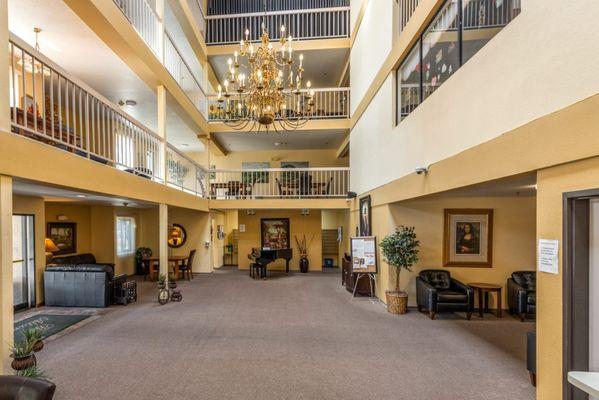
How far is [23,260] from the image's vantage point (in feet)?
21.4

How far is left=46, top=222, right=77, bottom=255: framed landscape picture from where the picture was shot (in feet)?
28.8

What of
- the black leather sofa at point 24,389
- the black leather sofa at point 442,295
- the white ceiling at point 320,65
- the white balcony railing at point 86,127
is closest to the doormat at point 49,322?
the white balcony railing at point 86,127

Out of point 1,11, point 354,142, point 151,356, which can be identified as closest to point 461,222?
point 354,142

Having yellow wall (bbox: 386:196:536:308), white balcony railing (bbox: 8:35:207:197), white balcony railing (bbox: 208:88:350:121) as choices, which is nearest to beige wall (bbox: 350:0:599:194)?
yellow wall (bbox: 386:196:536:308)

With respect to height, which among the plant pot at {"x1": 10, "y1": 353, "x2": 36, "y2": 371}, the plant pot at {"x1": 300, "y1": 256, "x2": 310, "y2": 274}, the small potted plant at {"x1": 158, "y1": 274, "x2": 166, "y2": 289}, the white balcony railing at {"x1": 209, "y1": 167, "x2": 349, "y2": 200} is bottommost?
the plant pot at {"x1": 300, "y1": 256, "x2": 310, "y2": 274}

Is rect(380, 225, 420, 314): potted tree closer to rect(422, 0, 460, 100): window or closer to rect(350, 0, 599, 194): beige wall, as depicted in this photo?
rect(350, 0, 599, 194): beige wall

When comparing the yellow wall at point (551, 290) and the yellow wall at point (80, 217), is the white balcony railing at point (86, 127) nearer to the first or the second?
the yellow wall at point (80, 217)

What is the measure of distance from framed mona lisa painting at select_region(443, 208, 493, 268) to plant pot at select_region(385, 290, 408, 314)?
1.35 meters

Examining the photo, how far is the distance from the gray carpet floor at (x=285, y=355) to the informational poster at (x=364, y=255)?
878 millimetres

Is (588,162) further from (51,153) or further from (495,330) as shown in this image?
(51,153)

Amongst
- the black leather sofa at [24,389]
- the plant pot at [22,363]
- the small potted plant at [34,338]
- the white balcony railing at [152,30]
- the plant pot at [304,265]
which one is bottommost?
the plant pot at [304,265]

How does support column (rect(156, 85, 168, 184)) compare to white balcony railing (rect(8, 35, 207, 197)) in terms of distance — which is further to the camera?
support column (rect(156, 85, 168, 184))

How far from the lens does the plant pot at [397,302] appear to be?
5.93m

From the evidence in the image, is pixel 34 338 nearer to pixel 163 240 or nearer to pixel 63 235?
pixel 163 240
